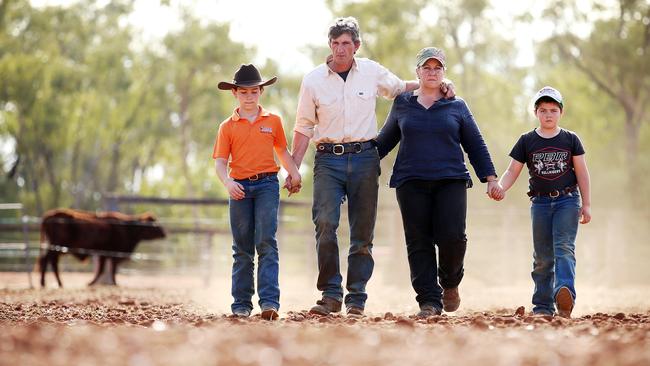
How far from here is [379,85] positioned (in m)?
7.33

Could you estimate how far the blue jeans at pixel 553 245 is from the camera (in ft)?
23.2

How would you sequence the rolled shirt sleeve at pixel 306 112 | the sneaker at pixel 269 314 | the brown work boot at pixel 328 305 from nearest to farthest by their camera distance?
the sneaker at pixel 269 314 < the brown work boot at pixel 328 305 < the rolled shirt sleeve at pixel 306 112

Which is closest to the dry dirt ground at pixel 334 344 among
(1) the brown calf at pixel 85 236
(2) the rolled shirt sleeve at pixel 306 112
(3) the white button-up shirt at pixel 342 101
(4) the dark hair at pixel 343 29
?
(3) the white button-up shirt at pixel 342 101

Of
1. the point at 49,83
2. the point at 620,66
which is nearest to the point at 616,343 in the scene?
the point at 620,66

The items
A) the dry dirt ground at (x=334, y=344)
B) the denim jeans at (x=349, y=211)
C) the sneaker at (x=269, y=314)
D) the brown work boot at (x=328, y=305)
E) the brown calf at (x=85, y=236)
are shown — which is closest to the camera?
the dry dirt ground at (x=334, y=344)

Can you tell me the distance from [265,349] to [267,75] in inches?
1432

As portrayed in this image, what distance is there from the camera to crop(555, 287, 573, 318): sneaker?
6.92 metres

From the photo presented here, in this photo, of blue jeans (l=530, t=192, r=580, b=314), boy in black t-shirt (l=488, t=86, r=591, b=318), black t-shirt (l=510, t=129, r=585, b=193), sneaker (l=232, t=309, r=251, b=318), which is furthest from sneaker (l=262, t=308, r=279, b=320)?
black t-shirt (l=510, t=129, r=585, b=193)

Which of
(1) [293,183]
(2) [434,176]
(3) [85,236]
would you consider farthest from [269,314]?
(3) [85,236]

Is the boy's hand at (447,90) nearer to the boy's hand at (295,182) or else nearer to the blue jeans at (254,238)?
the boy's hand at (295,182)

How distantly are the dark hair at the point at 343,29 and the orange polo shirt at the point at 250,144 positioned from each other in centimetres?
67

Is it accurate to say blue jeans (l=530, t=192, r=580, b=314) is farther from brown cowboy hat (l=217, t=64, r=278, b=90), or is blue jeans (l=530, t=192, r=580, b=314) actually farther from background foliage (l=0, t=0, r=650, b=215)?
background foliage (l=0, t=0, r=650, b=215)

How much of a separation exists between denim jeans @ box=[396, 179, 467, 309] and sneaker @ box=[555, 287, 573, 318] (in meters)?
0.64

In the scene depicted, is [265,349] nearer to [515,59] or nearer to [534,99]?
[534,99]
